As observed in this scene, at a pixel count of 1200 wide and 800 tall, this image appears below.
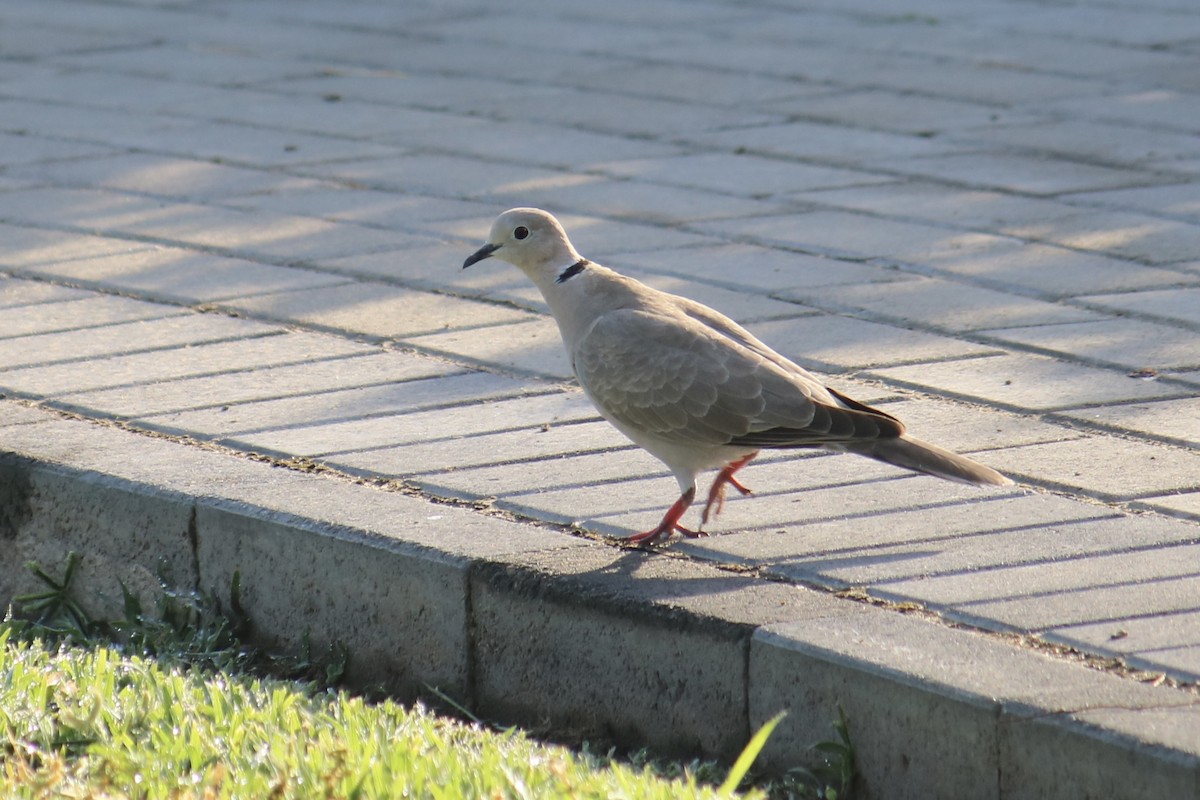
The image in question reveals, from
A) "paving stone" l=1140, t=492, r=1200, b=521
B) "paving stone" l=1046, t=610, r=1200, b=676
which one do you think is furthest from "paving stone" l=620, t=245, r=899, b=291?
"paving stone" l=1046, t=610, r=1200, b=676

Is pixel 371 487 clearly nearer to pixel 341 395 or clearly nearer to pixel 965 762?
pixel 341 395

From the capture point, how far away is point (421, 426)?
4.20 metres

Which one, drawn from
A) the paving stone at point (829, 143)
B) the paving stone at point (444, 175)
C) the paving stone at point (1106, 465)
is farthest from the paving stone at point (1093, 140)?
the paving stone at point (1106, 465)

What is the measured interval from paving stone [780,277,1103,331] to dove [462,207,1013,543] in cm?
116

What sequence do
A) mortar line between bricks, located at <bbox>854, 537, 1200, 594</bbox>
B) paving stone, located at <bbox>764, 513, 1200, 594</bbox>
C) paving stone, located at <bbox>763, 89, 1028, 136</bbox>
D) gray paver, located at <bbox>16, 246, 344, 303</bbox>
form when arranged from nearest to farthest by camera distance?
1. mortar line between bricks, located at <bbox>854, 537, 1200, 594</bbox>
2. paving stone, located at <bbox>764, 513, 1200, 594</bbox>
3. gray paver, located at <bbox>16, 246, 344, 303</bbox>
4. paving stone, located at <bbox>763, 89, 1028, 136</bbox>

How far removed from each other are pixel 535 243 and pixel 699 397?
669 mm

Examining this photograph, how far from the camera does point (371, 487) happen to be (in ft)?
12.5

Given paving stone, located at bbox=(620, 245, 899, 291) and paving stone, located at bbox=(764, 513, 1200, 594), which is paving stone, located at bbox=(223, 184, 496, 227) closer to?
paving stone, located at bbox=(620, 245, 899, 291)

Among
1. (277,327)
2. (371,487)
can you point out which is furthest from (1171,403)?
(277,327)

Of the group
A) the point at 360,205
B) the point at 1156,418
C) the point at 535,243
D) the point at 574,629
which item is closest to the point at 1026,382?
the point at 1156,418

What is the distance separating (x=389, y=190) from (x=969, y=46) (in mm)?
3431

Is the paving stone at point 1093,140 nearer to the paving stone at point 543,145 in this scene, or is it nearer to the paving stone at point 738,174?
the paving stone at point 738,174

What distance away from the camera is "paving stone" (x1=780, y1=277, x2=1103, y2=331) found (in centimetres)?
488

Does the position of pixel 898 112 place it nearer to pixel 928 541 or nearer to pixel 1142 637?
pixel 928 541
